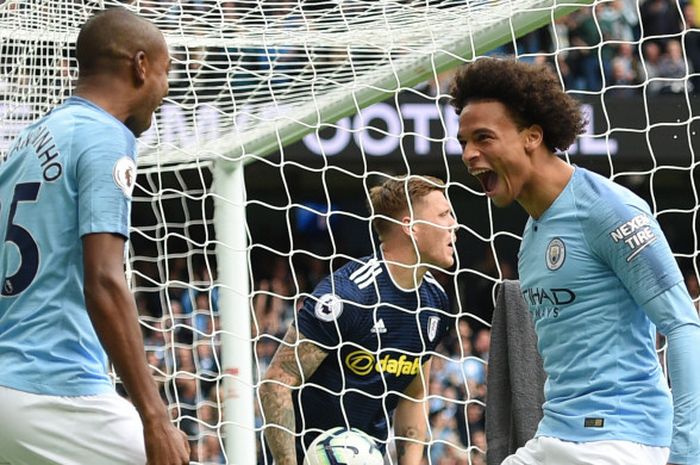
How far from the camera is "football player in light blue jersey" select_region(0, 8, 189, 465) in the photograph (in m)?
2.84

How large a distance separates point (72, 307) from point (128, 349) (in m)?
0.22

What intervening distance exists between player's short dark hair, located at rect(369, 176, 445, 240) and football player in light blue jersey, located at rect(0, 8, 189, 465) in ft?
7.11

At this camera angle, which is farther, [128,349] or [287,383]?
[287,383]

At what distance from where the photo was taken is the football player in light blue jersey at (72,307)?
284cm

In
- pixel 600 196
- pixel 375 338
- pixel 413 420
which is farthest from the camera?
pixel 413 420

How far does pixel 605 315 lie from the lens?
127 inches

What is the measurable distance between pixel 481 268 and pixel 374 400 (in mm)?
8592

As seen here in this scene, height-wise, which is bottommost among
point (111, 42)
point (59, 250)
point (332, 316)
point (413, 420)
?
point (413, 420)

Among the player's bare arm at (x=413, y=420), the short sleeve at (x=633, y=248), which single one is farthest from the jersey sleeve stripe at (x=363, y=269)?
the short sleeve at (x=633, y=248)

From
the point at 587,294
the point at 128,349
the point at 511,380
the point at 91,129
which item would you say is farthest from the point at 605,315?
the point at 91,129

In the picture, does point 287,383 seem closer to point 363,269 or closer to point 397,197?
point 363,269

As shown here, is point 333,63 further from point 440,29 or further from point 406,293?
point 406,293

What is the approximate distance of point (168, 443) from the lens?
9.22 feet

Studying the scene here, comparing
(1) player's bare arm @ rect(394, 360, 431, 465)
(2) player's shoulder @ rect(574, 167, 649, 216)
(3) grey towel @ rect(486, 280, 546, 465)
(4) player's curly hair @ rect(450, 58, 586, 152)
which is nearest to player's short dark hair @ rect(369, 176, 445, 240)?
(1) player's bare arm @ rect(394, 360, 431, 465)
